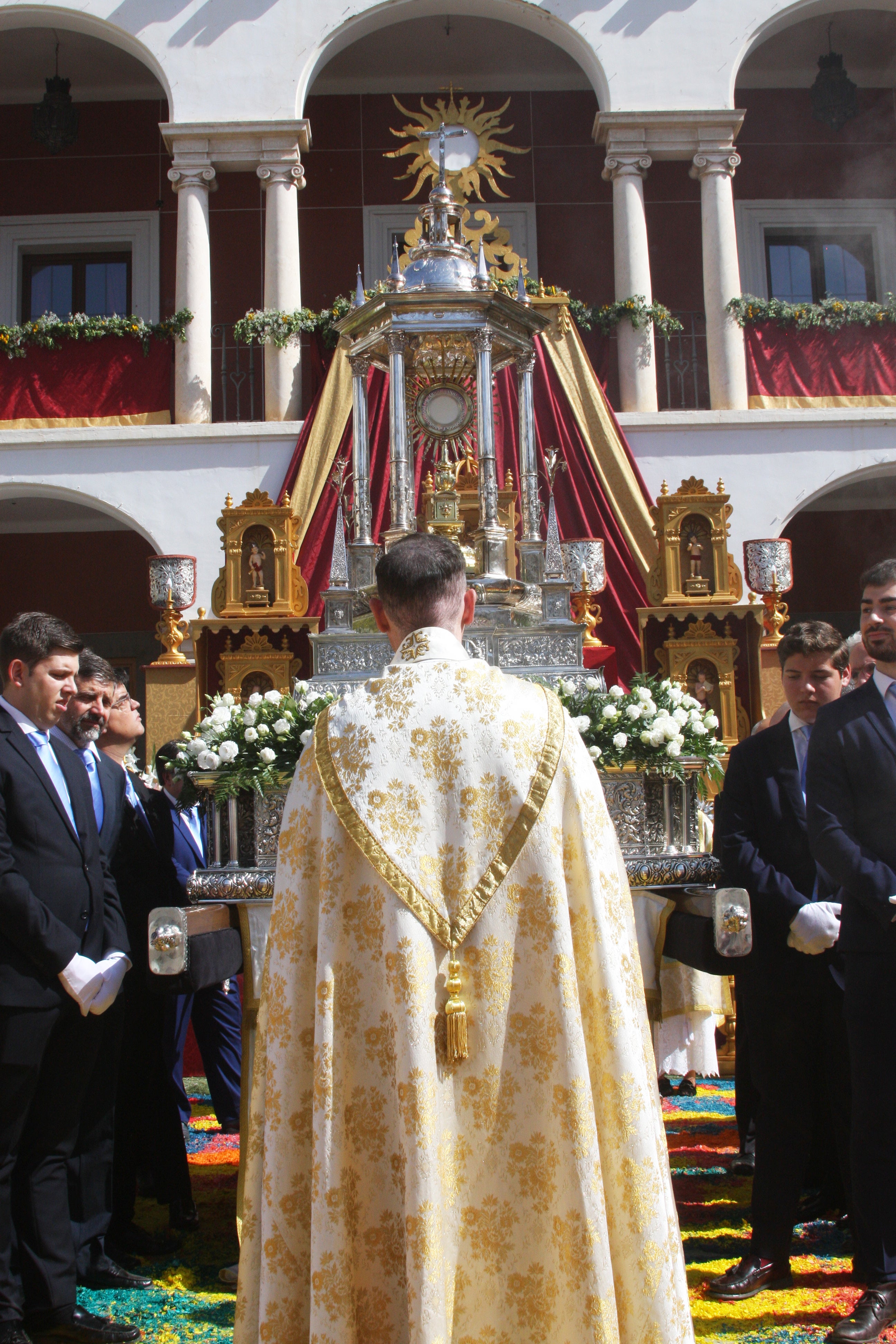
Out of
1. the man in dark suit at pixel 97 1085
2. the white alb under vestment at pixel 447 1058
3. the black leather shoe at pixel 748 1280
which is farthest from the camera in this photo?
the man in dark suit at pixel 97 1085

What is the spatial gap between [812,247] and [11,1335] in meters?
12.6

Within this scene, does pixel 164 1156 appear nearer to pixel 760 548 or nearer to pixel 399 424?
pixel 399 424

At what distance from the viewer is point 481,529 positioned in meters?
6.15

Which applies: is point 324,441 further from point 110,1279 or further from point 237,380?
point 110,1279

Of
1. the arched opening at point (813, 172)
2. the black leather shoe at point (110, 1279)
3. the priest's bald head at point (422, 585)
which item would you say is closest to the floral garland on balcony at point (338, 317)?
the arched opening at point (813, 172)

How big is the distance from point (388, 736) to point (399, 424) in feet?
14.7

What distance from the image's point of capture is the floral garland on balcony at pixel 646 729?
375 centimetres

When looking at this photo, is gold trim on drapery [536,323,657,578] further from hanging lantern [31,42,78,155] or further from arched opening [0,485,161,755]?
hanging lantern [31,42,78,155]

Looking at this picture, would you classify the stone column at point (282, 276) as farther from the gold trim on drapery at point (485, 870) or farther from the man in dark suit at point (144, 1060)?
the gold trim on drapery at point (485, 870)

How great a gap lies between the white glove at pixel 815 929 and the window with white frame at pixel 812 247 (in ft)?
34.8

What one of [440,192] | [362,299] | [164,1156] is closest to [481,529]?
[362,299]

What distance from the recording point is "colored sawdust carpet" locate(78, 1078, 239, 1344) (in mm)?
3094

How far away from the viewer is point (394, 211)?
12.8 m

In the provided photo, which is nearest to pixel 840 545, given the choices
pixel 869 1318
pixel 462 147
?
pixel 462 147
